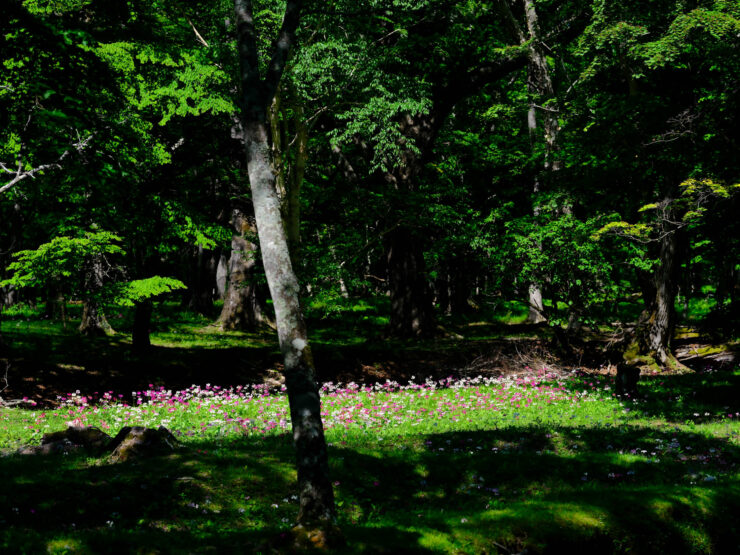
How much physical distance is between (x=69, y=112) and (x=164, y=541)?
534 centimetres

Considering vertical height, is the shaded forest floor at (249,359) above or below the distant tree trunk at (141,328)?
below

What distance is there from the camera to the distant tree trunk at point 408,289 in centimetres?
2144

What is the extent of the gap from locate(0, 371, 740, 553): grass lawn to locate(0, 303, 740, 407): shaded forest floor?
181 centimetres

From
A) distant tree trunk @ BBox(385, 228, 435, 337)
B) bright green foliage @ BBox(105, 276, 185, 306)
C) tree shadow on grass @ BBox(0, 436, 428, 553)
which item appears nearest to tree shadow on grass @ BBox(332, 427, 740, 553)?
tree shadow on grass @ BBox(0, 436, 428, 553)

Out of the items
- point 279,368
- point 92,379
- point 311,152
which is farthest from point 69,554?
point 311,152

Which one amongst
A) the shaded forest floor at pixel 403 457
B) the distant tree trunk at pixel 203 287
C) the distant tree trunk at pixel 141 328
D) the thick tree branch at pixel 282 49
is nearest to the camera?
the shaded forest floor at pixel 403 457

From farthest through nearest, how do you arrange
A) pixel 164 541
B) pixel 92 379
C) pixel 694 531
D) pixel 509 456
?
1. pixel 92 379
2. pixel 509 456
3. pixel 694 531
4. pixel 164 541

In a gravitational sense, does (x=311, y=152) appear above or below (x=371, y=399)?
above

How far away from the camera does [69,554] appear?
15.7 ft

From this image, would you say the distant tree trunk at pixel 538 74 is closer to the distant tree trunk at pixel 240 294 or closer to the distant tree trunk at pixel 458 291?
the distant tree trunk at pixel 458 291

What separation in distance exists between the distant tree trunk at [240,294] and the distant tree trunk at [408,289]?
5.79m

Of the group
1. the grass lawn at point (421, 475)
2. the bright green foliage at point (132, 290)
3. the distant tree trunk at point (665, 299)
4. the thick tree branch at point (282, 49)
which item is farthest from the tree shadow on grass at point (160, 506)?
the distant tree trunk at point (665, 299)

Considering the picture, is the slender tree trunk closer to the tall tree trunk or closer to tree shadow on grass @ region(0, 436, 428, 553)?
tree shadow on grass @ region(0, 436, 428, 553)

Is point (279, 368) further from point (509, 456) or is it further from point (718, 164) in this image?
point (718, 164)
